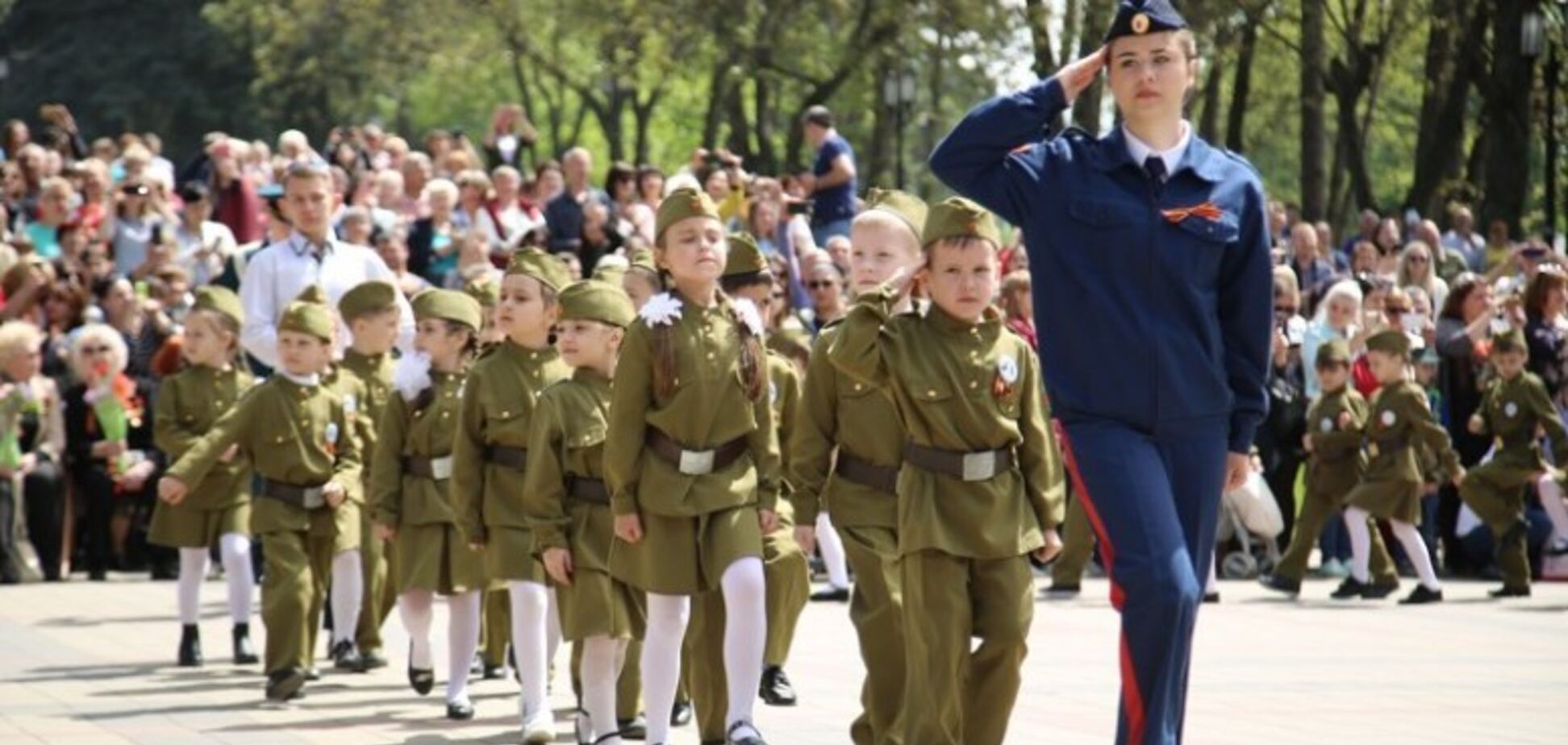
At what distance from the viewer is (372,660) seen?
15242 mm

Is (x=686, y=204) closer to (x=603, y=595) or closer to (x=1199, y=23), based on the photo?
(x=603, y=595)

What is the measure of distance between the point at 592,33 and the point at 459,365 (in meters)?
36.6

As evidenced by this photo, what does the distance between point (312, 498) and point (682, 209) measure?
13.8 ft

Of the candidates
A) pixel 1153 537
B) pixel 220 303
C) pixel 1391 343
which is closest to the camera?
pixel 1153 537

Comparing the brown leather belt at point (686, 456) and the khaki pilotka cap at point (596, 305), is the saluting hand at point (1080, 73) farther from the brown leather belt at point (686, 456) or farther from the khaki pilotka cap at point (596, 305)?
the khaki pilotka cap at point (596, 305)

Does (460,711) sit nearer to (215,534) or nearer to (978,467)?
(215,534)

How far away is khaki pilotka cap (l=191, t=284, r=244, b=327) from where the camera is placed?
16094 millimetres

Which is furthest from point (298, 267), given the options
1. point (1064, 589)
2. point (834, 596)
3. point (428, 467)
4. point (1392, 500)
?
point (1392, 500)

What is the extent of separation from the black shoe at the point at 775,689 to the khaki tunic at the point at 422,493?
1294 mm

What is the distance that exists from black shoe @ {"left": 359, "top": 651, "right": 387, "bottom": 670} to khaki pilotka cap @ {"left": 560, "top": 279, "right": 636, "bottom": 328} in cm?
398

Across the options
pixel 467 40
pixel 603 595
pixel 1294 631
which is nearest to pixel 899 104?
pixel 467 40

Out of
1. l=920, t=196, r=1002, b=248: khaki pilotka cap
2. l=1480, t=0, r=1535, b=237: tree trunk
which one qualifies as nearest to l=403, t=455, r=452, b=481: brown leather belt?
l=920, t=196, r=1002, b=248: khaki pilotka cap

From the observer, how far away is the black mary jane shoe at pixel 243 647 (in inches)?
609

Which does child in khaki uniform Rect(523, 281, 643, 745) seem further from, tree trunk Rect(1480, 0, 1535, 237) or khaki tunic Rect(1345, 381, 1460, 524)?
tree trunk Rect(1480, 0, 1535, 237)
